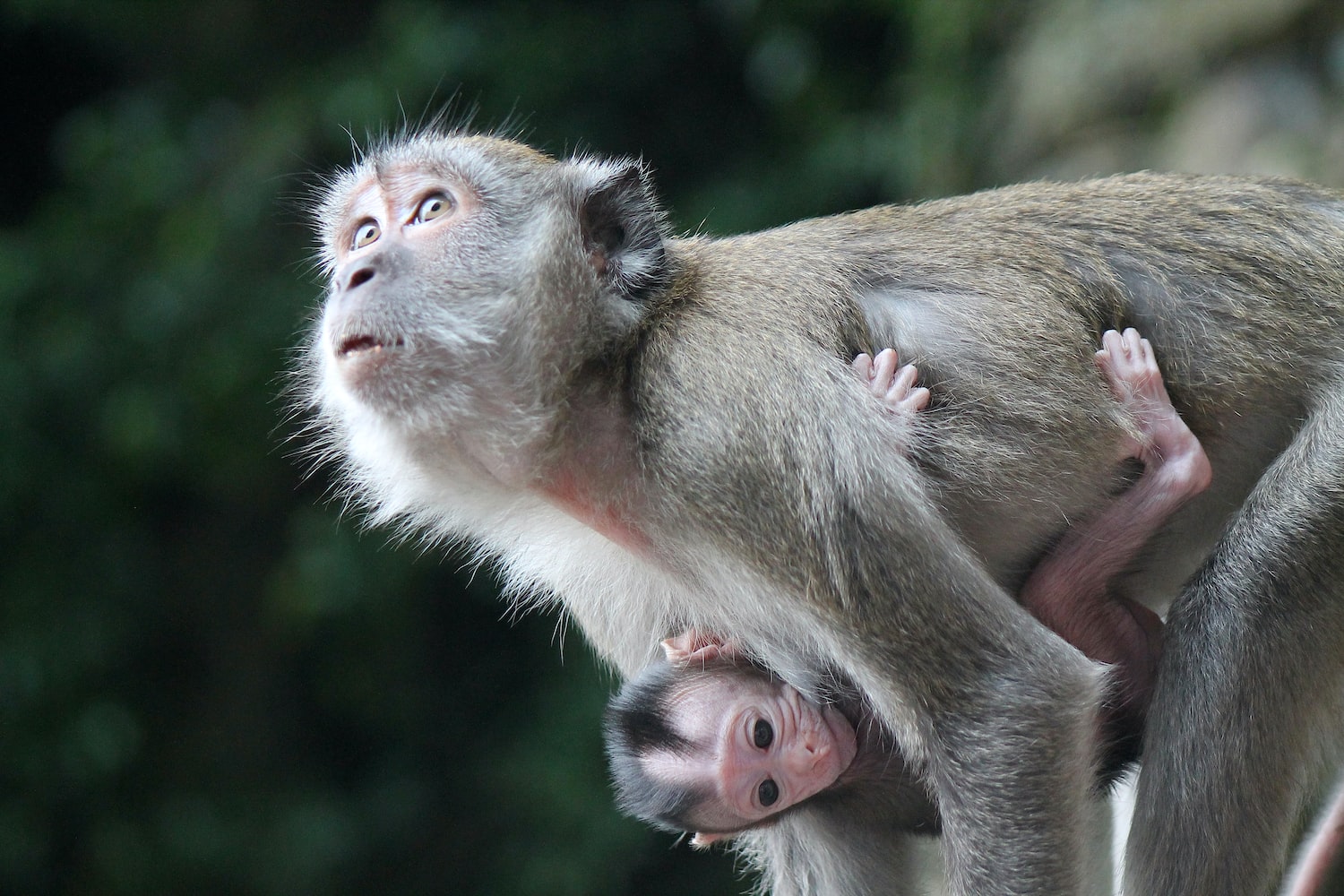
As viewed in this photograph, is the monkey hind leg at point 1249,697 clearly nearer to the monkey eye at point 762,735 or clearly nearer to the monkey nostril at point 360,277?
the monkey eye at point 762,735

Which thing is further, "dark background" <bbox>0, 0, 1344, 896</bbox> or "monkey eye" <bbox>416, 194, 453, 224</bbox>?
"dark background" <bbox>0, 0, 1344, 896</bbox>

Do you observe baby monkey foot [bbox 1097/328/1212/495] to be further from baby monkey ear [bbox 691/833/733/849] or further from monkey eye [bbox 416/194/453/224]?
monkey eye [bbox 416/194/453/224]

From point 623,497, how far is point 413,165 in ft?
3.75

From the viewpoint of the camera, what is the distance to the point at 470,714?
9.40m

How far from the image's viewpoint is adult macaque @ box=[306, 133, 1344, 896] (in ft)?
10.1

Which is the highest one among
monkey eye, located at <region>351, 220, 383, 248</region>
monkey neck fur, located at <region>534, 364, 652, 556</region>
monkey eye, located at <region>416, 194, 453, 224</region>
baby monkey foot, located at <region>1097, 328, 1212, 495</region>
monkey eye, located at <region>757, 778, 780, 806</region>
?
monkey eye, located at <region>416, 194, 453, 224</region>

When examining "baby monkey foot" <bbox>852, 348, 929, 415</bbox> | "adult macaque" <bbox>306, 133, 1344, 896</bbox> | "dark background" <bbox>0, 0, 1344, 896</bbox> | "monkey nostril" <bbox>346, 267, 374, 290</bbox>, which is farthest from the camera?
"dark background" <bbox>0, 0, 1344, 896</bbox>

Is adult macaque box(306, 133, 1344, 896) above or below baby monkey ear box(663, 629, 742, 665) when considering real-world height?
above

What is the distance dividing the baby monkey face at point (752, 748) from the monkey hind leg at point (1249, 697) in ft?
2.68

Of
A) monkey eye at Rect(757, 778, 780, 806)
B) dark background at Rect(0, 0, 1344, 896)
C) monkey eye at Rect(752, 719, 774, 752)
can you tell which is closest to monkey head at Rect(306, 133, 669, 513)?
monkey eye at Rect(752, 719, 774, 752)

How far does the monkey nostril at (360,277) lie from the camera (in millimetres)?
3426

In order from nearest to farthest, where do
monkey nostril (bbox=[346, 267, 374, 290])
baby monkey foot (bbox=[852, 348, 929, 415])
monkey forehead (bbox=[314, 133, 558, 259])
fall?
baby monkey foot (bbox=[852, 348, 929, 415])
monkey nostril (bbox=[346, 267, 374, 290])
monkey forehead (bbox=[314, 133, 558, 259])

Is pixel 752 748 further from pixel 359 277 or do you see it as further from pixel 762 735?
pixel 359 277

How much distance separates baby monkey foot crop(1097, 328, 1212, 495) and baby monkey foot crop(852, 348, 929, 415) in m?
0.54
